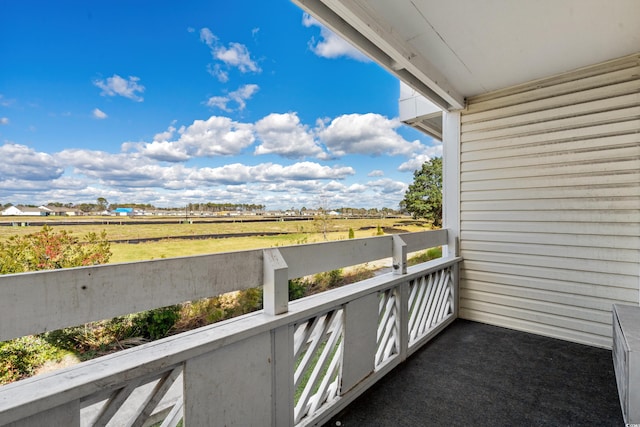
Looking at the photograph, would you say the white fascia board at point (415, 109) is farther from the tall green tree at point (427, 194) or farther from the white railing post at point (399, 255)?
the white railing post at point (399, 255)

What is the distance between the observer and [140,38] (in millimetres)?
1627

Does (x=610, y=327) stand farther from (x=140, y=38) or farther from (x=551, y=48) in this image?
(x=140, y=38)

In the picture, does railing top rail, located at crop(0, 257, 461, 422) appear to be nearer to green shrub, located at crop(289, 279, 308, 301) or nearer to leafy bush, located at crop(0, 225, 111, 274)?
green shrub, located at crop(289, 279, 308, 301)

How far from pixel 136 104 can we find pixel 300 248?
1.14 meters

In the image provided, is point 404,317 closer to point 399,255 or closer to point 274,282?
point 399,255

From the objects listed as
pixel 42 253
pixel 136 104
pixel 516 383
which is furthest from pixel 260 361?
pixel 516 383

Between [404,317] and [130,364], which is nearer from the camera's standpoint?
[130,364]

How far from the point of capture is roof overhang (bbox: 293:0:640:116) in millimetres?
1810

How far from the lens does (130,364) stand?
97cm

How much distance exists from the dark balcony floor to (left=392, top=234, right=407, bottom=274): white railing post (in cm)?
75

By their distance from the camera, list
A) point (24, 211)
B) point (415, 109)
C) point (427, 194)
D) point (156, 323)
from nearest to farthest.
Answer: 1. point (24, 211)
2. point (156, 323)
3. point (415, 109)
4. point (427, 194)

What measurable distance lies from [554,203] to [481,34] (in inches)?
66.5

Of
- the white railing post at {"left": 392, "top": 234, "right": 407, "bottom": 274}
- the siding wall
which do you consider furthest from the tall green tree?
the white railing post at {"left": 392, "top": 234, "right": 407, "bottom": 274}

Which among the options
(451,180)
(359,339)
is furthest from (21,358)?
(451,180)
